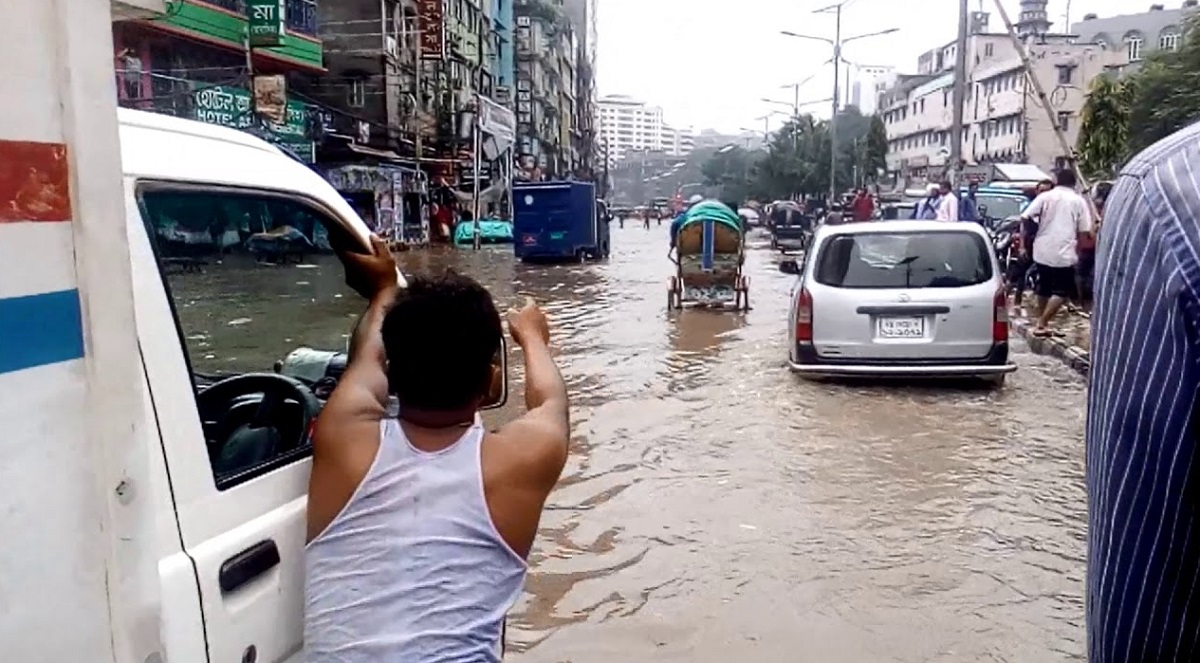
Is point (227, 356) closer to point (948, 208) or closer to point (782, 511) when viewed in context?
point (782, 511)

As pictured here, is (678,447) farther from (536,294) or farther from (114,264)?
(536,294)

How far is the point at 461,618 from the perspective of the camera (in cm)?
206

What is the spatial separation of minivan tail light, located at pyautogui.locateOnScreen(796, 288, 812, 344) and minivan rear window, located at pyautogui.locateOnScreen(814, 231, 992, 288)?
0.61ft

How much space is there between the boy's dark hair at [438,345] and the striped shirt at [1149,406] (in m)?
1.28

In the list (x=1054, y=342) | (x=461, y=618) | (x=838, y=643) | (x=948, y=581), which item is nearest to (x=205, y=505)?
(x=461, y=618)

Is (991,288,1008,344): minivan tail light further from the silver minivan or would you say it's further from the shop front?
the shop front

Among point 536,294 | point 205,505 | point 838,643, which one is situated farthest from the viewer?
point 536,294

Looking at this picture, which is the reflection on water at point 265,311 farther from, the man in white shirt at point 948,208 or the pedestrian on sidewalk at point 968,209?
the pedestrian on sidewalk at point 968,209

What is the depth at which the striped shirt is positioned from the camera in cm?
88

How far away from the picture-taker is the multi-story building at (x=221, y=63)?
21.1 metres

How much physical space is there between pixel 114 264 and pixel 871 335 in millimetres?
8182

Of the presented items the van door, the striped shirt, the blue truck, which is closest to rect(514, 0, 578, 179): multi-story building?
the blue truck

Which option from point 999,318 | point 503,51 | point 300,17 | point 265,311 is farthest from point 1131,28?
point 265,311

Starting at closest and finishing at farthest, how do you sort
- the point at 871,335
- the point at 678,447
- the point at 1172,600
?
the point at 1172,600 < the point at 678,447 < the point at 871,335
